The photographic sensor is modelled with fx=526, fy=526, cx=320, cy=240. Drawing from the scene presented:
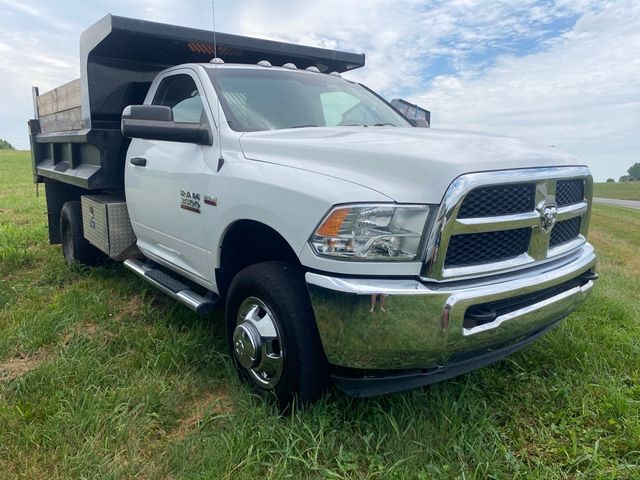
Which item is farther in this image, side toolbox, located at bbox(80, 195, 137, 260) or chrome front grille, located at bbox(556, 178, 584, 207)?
side toolbox, located at bbox(80, 195, 137, 260)

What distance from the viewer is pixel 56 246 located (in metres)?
6.95

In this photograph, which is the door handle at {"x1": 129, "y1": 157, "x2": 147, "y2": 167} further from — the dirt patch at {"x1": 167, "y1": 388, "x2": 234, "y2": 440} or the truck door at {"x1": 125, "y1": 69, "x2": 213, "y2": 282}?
the dirt patch at {"x1": 167, "y1": 388, "x2": 234, "y2": 440}

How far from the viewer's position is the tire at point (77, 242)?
5.43 meters

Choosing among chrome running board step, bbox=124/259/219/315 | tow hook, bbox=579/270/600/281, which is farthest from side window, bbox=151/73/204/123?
tow hook, bbox=579/270/600/281

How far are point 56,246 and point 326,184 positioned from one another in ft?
18.9

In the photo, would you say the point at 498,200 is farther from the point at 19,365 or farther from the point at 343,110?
the point at 19,365

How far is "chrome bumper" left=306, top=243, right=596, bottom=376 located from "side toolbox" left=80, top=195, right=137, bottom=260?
9.25ft

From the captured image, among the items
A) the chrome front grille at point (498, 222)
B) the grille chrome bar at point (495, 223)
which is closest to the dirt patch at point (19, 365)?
the chrome front grille at point (498, 222)

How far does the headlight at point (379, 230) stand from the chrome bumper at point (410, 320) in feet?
0.39

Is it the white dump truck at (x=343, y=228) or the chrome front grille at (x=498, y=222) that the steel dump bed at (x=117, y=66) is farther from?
the chrome front grille at (x=498, y=222)

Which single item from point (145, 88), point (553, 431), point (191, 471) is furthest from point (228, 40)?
point (553, 431)

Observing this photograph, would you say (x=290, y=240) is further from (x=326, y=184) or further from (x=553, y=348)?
(x=553, y=348)

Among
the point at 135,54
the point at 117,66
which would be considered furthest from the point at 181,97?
the point at 117,66

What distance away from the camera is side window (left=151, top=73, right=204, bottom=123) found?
3.71 metres
